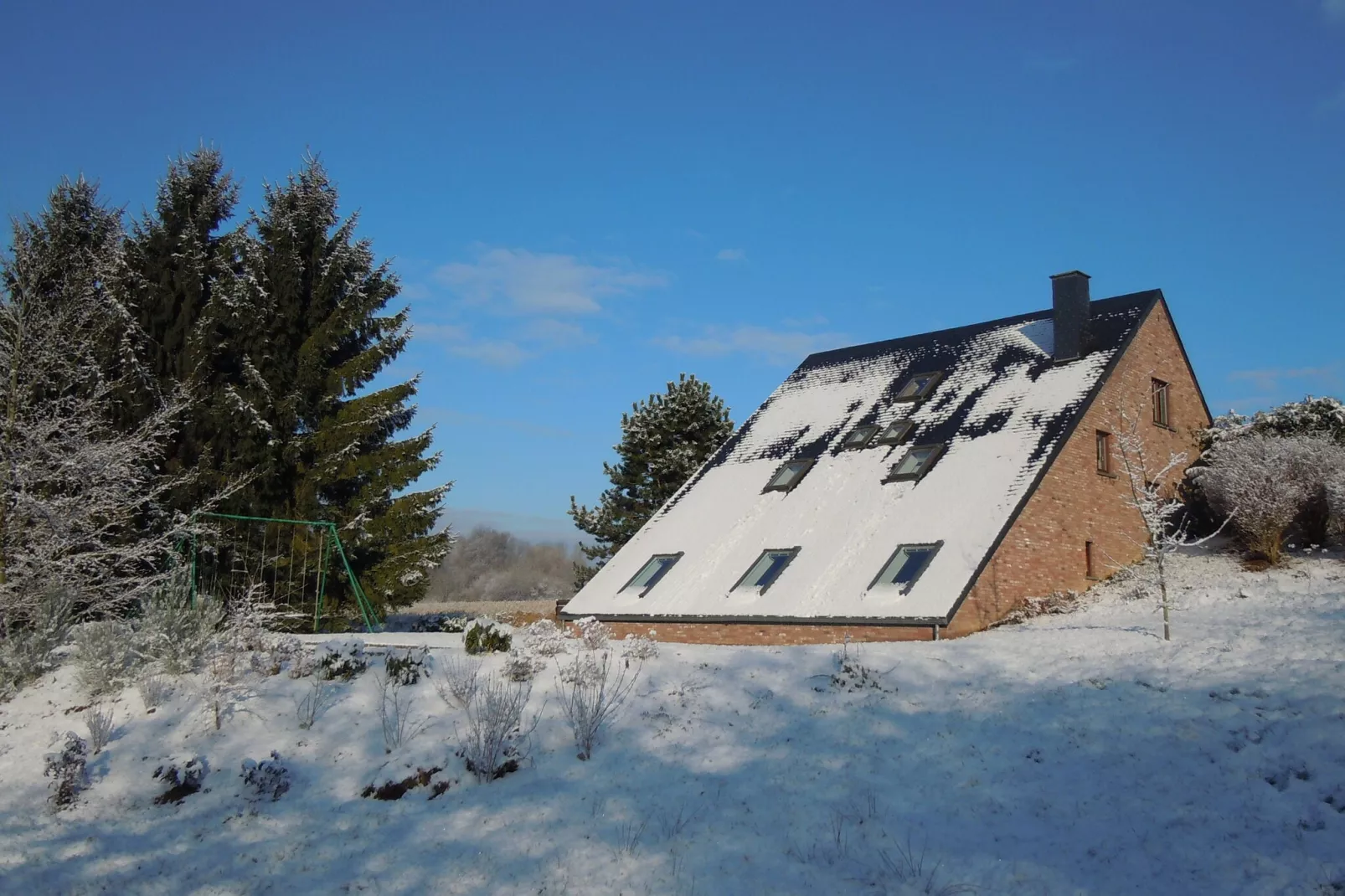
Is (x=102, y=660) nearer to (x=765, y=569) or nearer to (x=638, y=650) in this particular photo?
(x=638, y=650)

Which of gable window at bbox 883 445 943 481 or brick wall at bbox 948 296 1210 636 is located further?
gable window at bbox 883 445 943 481

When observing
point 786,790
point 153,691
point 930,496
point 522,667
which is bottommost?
point 786,790

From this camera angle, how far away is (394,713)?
1148 centimetres

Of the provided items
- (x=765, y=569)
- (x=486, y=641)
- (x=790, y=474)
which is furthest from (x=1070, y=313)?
(x=486, y=641)

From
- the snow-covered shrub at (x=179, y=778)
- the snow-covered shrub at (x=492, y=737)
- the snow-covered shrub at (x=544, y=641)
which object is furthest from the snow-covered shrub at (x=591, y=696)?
the snow-covered shrub at (x=179, y=778)

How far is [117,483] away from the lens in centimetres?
1569

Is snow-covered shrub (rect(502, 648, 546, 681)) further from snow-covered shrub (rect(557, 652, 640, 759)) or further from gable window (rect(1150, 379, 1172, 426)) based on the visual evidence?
gable window (rect(1150, 379, 1172, 426))

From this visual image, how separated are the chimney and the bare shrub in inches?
777

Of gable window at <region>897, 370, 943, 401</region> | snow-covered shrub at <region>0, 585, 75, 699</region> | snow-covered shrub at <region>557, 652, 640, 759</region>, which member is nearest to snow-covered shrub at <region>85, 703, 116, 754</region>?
snow-covered shrub at <region>0, 585, 75, 699</region>

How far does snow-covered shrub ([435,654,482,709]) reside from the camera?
38.2 ft

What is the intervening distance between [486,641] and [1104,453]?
49.2 feet

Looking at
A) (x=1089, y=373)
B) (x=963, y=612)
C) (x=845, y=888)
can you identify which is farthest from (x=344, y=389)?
(x=845, y=888)

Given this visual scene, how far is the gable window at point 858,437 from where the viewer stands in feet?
80.7

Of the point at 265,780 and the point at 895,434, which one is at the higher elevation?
the point at 895,434
